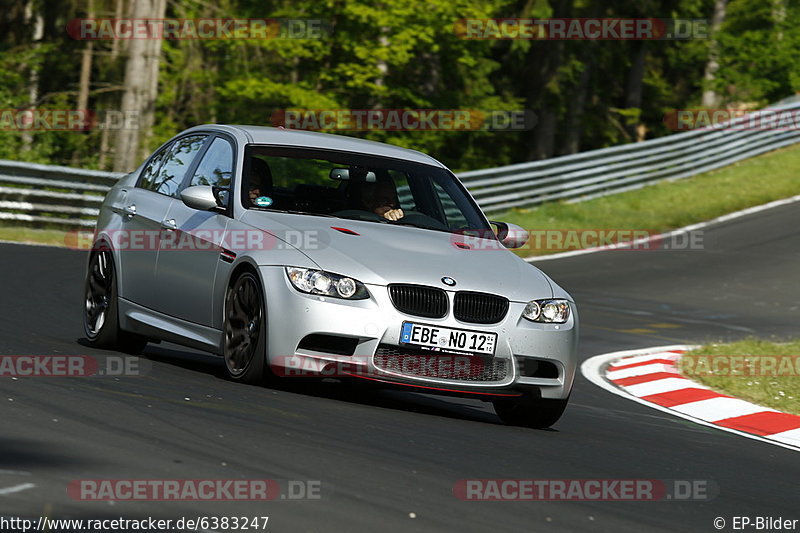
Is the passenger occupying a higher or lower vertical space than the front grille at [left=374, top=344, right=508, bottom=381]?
higher

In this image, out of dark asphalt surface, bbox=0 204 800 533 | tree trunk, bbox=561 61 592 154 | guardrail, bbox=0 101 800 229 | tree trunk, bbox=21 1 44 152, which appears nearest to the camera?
dark asphalt surface, bbox=0 204 800 533

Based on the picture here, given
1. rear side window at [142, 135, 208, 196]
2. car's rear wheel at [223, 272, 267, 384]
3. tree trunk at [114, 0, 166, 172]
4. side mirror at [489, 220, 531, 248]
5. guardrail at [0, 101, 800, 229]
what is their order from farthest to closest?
tree trunk at [114, 0, 166, 172] → guardrail at [0, 101, 800, 229] → rear side window at [142, 135, 208, 196] → side mirror at [489, 220, 531, 248] → car's rear wheel at [223, 272, 267, 384]

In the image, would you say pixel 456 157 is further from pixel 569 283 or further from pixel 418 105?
pixel 569 283

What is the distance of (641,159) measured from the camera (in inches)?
1161

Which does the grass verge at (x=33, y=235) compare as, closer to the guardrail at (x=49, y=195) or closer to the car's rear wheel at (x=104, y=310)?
the guardrail at (x=49, y=195)

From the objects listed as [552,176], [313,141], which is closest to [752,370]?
[313,141]

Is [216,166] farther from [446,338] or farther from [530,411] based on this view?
[530,411]

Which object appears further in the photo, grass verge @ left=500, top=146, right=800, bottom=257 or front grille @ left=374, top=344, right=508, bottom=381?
grass verge @ left=500, top=146, right=800, bottom=257

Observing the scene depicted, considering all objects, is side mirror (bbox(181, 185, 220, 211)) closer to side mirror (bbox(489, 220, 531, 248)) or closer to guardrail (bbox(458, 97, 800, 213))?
side mirror (bbox(489, 220, 531, 248))

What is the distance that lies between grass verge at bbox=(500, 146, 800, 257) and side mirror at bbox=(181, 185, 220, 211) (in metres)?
14.7

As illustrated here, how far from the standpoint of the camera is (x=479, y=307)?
25.1ft

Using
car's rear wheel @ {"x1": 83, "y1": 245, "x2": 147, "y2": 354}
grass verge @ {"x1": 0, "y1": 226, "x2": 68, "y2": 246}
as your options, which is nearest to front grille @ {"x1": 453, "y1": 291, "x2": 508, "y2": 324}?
car's rear wheel @ {"x1": 83, "y1": 245, "x2": 147, "y2": 354}

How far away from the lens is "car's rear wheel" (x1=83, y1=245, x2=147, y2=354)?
31.0 ft

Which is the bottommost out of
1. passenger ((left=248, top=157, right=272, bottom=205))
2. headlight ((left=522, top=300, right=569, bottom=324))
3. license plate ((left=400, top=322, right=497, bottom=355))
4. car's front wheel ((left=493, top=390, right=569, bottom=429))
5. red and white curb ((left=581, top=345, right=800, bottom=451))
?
red and white curb ((left=581, top=345, right=800, bottom=451))
